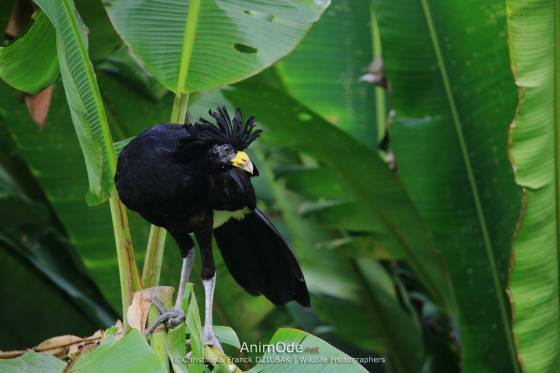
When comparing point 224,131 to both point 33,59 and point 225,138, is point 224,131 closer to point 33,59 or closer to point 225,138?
point 225,138

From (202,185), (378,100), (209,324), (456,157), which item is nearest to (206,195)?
(202,185)

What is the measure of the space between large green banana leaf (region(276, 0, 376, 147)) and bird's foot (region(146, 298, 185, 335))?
214cm

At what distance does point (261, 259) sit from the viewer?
9.52 feet

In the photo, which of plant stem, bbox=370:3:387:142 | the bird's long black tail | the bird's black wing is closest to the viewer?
the bird's black wing

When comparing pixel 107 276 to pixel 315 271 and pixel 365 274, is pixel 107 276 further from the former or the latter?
pixel 365 274

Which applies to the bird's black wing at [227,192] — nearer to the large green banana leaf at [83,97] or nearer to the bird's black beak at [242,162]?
the bird's black beak at [242,162]

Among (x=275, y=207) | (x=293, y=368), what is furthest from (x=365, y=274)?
(x=293, y=368)

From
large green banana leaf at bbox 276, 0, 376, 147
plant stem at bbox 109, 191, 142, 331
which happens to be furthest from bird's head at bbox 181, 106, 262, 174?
large green banana leaf at bbox 276, 0, 376, 147

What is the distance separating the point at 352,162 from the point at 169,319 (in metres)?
1.58

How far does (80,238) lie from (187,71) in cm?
122

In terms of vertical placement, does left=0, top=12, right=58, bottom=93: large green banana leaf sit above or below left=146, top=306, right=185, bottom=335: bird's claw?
above

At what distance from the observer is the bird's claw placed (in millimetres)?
2266

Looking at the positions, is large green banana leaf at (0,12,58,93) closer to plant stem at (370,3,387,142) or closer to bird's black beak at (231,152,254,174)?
bird's black beak at (231,152,254,174)

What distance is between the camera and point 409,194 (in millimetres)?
3500
